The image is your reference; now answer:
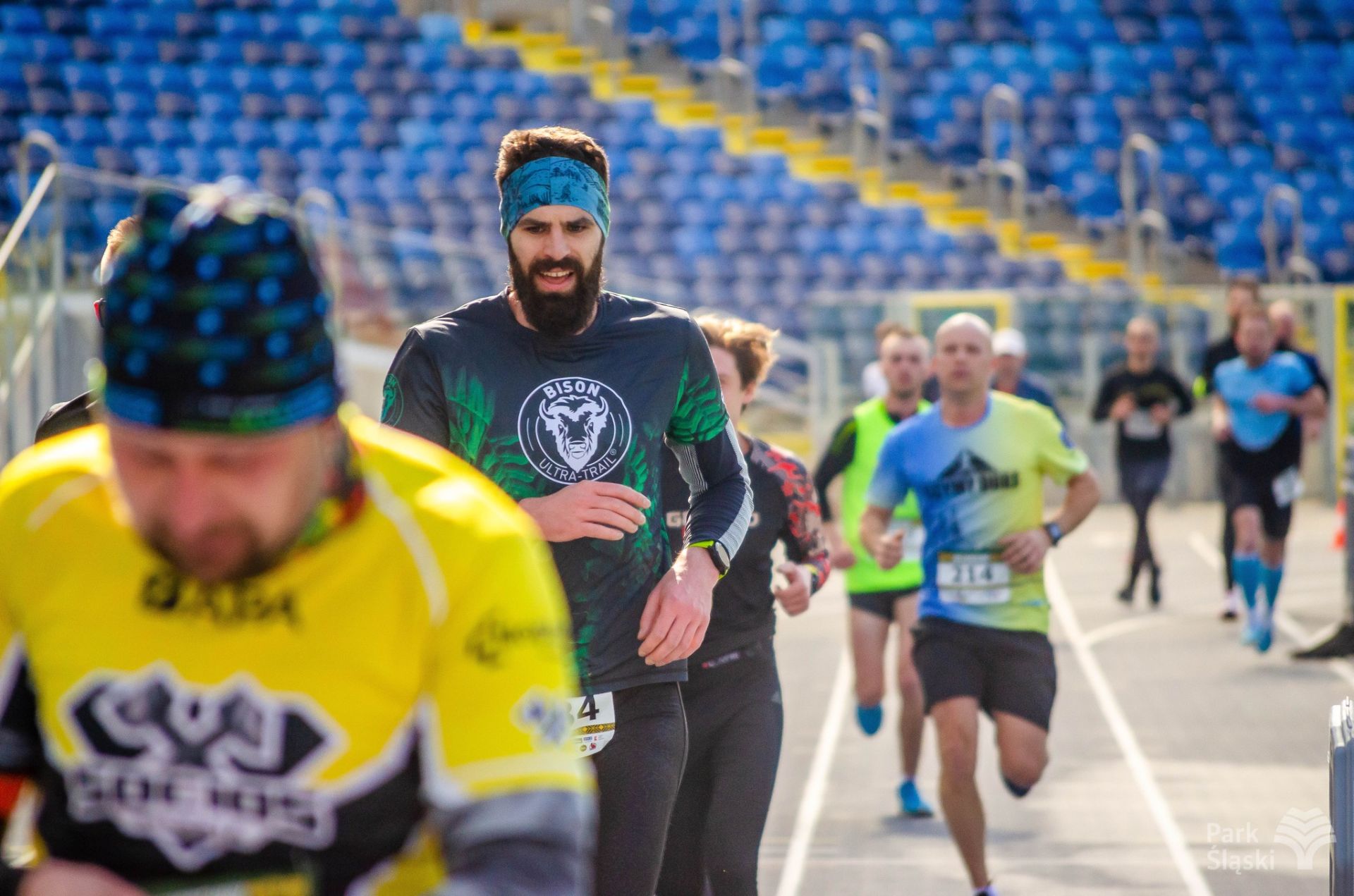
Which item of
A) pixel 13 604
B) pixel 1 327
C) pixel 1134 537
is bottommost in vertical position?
pixel 1134 537

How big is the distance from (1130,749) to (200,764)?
779cm

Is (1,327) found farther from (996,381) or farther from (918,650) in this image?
(996,381)

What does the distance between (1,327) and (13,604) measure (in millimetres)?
6785

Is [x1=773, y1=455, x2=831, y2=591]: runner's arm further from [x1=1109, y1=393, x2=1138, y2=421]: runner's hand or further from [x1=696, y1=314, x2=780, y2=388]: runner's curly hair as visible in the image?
[x1=1109, y1=393, x2=1138, y2=421]: runner's hand

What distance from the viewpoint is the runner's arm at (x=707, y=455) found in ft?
12.4

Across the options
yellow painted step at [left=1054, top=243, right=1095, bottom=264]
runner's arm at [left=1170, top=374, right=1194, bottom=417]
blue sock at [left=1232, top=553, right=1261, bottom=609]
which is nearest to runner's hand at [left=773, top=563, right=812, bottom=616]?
blue sock at [left=1232, top=553, right=1261, bottom=609]

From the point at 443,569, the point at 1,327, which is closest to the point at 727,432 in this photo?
the point at 443,569

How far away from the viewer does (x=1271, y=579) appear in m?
11.6

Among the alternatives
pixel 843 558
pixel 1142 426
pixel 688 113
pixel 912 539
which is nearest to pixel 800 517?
pixel 843 558

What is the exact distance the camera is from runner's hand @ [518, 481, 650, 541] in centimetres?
346

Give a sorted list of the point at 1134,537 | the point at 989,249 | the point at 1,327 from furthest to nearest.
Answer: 1. the point at 989,249
2. the point at 1134,537
3. the point at 1,327

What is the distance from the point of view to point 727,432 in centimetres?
393

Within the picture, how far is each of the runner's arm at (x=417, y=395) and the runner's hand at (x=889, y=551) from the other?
3267mm

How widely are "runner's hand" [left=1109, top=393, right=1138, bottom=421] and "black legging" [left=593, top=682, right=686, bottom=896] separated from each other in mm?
10769
